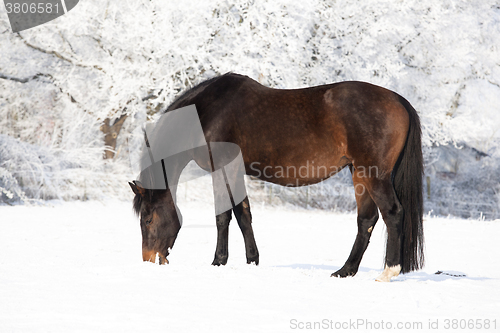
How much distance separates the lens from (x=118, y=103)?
13.8 m

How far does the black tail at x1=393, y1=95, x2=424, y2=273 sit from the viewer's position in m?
4.63

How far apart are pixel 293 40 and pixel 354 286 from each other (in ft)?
33.6

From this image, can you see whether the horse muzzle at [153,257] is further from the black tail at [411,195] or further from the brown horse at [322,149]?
the black tail at [411,195]

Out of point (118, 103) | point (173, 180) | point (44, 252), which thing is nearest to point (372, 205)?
point (173, 180)

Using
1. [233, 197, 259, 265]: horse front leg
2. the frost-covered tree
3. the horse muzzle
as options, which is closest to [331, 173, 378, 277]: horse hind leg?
[233, 197, 259, 265]: horse front leg

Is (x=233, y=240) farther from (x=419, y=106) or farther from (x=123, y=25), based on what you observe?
(x=419, y=106)

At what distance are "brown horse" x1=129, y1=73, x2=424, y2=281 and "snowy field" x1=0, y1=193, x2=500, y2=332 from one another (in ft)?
1.31

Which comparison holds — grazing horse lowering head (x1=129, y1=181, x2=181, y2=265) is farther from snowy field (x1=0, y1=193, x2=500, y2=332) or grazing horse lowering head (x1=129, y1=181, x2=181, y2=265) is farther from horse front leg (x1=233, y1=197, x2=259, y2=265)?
horse front leg (x1=233, y1=197, x2=259, y2=265)

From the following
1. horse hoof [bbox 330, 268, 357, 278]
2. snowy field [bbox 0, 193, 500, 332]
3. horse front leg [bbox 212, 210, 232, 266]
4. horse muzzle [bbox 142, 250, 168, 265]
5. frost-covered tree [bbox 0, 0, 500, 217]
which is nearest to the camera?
snowy field [bbox 0, 193, 500, 332]

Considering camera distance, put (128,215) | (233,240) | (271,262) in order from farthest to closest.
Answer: (128,215)
(233,240)
(271,262)

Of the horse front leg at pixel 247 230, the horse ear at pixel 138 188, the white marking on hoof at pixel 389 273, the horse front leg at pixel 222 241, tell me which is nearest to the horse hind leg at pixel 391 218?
the white marking on hoof at pixel 389 273

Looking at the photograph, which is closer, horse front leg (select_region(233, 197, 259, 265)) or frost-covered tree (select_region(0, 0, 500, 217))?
horse front leg (select_region(233, 197, 259, 265))

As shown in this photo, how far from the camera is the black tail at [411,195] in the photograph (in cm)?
463

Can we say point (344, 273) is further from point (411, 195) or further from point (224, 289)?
point (224, 289)
